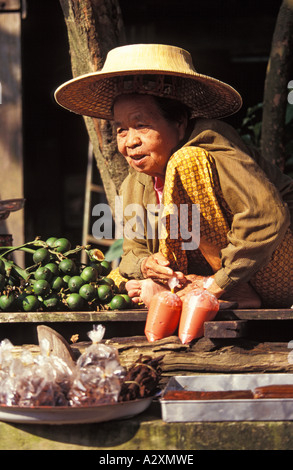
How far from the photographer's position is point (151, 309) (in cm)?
284

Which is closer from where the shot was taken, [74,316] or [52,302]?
[74,316]

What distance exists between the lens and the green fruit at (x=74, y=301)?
10.1ft

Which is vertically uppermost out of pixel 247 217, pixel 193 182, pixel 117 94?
pixel 117 94

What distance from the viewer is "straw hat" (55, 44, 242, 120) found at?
3.09 meters

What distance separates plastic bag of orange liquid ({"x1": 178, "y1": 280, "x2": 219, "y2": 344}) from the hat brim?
0.99 meters

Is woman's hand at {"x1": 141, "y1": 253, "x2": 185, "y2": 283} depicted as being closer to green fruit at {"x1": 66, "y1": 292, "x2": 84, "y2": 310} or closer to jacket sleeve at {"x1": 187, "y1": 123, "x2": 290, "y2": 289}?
jacket sleeve at {"x1": 187, "y1": 123, "x2": 290, "y2": 289}

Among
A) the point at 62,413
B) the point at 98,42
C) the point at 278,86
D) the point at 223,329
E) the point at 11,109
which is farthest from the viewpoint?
the point at 11,109

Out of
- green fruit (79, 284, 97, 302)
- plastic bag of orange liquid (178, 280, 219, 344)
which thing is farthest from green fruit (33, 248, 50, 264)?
plastic bag of orange liquid (178, 280, 219, 344)

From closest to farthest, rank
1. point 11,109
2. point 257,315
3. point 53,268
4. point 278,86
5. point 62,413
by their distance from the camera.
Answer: point 62,413 < point 257,315 < point 53,268 < point 278,86 < point 11,109

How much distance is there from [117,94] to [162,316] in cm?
112

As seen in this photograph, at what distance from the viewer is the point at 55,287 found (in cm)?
312

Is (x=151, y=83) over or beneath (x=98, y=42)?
beneath

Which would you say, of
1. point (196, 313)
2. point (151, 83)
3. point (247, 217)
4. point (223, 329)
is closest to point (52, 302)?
point (196, 313)

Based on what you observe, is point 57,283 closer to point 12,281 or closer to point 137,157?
point 12,281
